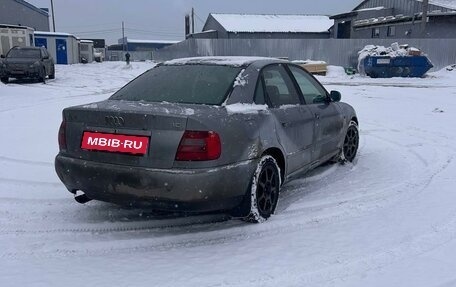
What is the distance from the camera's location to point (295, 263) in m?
3.19

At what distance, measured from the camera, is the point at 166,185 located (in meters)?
3.34

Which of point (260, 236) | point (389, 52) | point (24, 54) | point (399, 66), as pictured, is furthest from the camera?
point (389, 52)

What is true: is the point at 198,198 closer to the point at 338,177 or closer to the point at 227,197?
the point at 227,197

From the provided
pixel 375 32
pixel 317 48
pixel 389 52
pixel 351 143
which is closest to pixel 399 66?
pixel 389 52

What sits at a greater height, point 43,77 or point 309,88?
point 309,88

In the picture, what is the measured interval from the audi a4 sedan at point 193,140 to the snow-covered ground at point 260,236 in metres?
0.31

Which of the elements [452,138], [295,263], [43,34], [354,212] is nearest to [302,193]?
[354,212]

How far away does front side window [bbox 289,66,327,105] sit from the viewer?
16.2 feet

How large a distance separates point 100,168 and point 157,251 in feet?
2.55

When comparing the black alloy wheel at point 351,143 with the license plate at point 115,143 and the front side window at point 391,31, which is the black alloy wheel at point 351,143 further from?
the front side window at point 391,31

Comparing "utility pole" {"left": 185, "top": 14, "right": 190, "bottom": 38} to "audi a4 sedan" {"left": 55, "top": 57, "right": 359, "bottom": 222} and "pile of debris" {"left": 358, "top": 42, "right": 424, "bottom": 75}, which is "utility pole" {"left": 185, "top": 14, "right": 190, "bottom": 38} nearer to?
"pile of debris" {"left": 358, "top": 42, "right": 424, "bottom": 75}

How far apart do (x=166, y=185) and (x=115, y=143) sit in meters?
0.53

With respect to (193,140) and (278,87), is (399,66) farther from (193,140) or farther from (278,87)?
(193,140)

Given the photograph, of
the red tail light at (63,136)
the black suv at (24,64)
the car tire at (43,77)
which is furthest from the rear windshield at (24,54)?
the red tail light at (63,136)
